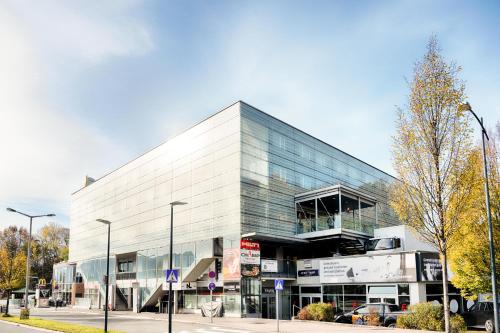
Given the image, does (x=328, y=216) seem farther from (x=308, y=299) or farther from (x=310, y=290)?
(x=308, y=299)

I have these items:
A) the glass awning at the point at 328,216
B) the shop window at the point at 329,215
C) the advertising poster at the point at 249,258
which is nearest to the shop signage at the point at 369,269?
the glass awning at the point at 328,216

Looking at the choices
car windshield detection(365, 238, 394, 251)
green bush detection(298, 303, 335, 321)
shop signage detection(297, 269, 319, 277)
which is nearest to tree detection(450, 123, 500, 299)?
green bush detection(298, 303, 335, 321)

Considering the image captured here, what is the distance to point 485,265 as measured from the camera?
21609mm

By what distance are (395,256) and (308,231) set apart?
10340 mm

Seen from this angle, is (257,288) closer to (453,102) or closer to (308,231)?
(308,231)

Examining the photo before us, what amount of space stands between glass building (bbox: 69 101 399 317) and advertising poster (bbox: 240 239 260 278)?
0.23 feet

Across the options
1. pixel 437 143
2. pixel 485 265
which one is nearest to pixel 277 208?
pixel 485 265

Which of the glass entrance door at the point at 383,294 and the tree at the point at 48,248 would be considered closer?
the glass entrance door at the point at 383,294

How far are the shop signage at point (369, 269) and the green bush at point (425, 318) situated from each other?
4.19 meters

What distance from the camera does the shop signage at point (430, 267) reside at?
26.5 m

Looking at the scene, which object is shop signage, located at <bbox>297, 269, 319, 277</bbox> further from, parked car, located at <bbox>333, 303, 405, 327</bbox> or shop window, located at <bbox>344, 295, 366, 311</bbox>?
parked car, located at <bbox>333, 303, 405, 327</bbox>

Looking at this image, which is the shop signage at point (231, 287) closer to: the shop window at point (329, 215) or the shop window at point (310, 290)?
the shop window at point (310, 290)

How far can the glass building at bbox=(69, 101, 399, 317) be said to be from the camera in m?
34.2

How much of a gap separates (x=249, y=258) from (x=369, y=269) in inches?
323
